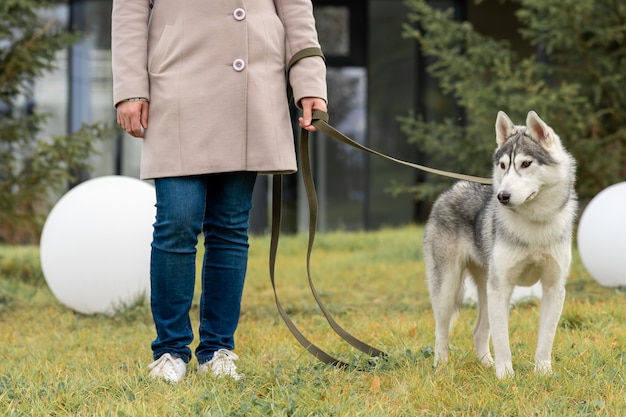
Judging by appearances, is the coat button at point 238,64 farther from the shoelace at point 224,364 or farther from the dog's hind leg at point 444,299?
the dog's hind leg at point 444,299

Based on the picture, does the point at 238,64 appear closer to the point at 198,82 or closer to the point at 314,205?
the point at 198,82

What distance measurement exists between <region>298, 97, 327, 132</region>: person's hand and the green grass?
1044 millimetres

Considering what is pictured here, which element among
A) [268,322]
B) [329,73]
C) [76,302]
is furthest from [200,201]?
[329,73]

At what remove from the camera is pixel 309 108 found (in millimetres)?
→ 3529

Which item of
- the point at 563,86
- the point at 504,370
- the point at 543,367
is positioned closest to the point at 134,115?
Result: the point at 504,370

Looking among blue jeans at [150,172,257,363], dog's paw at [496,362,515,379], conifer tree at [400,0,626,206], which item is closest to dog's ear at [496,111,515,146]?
dog's paw at [496,362,515,379]

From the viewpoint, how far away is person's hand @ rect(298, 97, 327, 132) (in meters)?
3.51

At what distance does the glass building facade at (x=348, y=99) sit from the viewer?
12250mm

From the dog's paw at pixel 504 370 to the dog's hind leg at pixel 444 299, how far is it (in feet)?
1.41

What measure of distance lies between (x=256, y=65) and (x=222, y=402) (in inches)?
54.2

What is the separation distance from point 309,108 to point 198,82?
49cm

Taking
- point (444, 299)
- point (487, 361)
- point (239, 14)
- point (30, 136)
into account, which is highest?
point (239, 14)

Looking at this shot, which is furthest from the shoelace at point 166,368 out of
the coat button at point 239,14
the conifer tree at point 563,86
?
the conifer tree at point 563,86

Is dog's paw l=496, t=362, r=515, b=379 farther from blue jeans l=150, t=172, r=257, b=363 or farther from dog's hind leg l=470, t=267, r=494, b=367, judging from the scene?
blue jeans l=150, t=172, r=257, b=363
